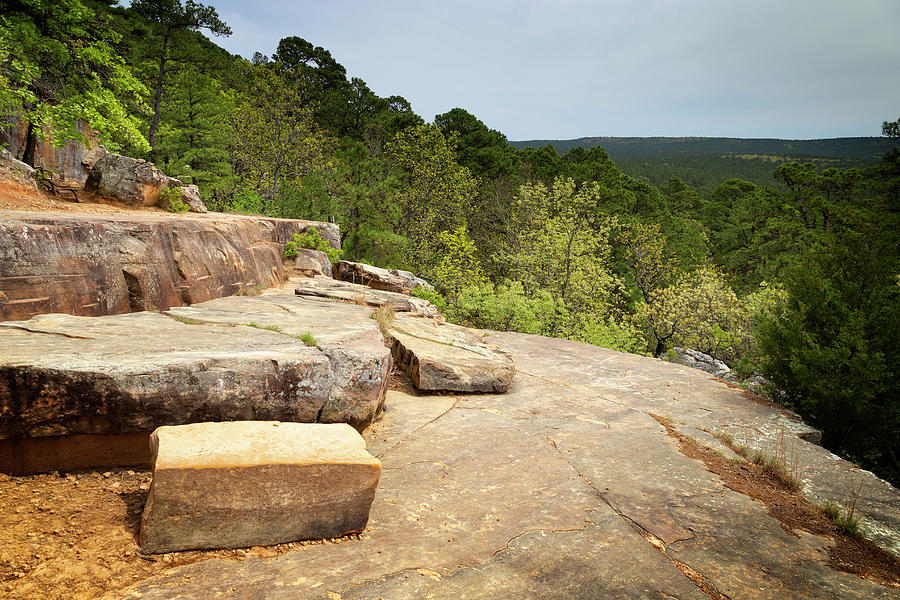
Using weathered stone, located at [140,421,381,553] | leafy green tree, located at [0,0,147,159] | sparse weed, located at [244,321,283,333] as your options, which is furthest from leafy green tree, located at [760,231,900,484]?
leafy green tree, located at [0,0,147,159]

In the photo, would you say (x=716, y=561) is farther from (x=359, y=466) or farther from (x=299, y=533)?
(x=299, y=533)

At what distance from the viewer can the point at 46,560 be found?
214cm

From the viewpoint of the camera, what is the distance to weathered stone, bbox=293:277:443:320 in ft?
26.7

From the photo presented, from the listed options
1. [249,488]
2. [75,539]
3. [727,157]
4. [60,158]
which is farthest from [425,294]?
[727,157]

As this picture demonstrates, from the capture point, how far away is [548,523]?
3.02 metres

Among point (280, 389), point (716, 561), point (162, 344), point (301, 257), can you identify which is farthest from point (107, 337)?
point (301, 257)

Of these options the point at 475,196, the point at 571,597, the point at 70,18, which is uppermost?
the point at 70,18

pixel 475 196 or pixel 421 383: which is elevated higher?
pixel 475 196

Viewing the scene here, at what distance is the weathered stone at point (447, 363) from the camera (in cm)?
592

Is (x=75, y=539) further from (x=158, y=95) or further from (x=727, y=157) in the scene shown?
(x=727, y=157)

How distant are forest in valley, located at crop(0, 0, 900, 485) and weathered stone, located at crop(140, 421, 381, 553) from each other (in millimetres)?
7004

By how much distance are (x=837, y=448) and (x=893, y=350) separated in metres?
1.67

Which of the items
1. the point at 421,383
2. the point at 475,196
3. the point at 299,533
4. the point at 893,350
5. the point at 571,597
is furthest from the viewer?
the point at 475,196

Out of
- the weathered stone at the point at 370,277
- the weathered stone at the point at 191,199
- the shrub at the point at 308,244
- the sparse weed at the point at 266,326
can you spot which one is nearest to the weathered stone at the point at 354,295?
the shrub at the point at 308,244
